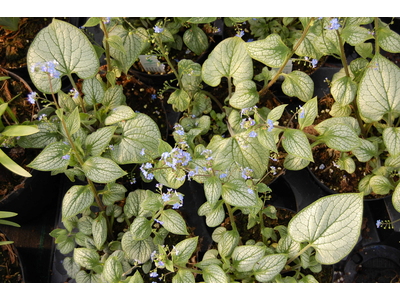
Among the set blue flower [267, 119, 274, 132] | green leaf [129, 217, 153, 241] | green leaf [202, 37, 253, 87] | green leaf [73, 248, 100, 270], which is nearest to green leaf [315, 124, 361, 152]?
blue flower [267, 119, 274, 132]

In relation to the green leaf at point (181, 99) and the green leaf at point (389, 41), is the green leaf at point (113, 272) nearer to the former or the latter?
the green leaf at point (181, 99)

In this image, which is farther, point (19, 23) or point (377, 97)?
point (19, 23)

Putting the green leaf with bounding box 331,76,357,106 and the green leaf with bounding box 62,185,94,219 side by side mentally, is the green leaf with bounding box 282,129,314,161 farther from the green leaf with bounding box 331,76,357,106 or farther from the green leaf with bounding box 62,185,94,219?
the green leaf with bounding box 62,185,94,219

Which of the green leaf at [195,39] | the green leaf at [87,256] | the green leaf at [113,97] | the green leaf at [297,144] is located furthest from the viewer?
the green leaf at [195,39]

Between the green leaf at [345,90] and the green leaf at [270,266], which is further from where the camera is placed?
the green leaf at [345,90]

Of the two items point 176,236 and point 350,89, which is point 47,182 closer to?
point 176,236

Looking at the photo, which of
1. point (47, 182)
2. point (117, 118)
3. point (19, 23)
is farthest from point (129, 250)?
point (19, 23)


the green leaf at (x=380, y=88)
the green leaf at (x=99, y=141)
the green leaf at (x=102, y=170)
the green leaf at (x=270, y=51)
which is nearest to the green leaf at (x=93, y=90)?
the green leaf at (x=99, y=141)
